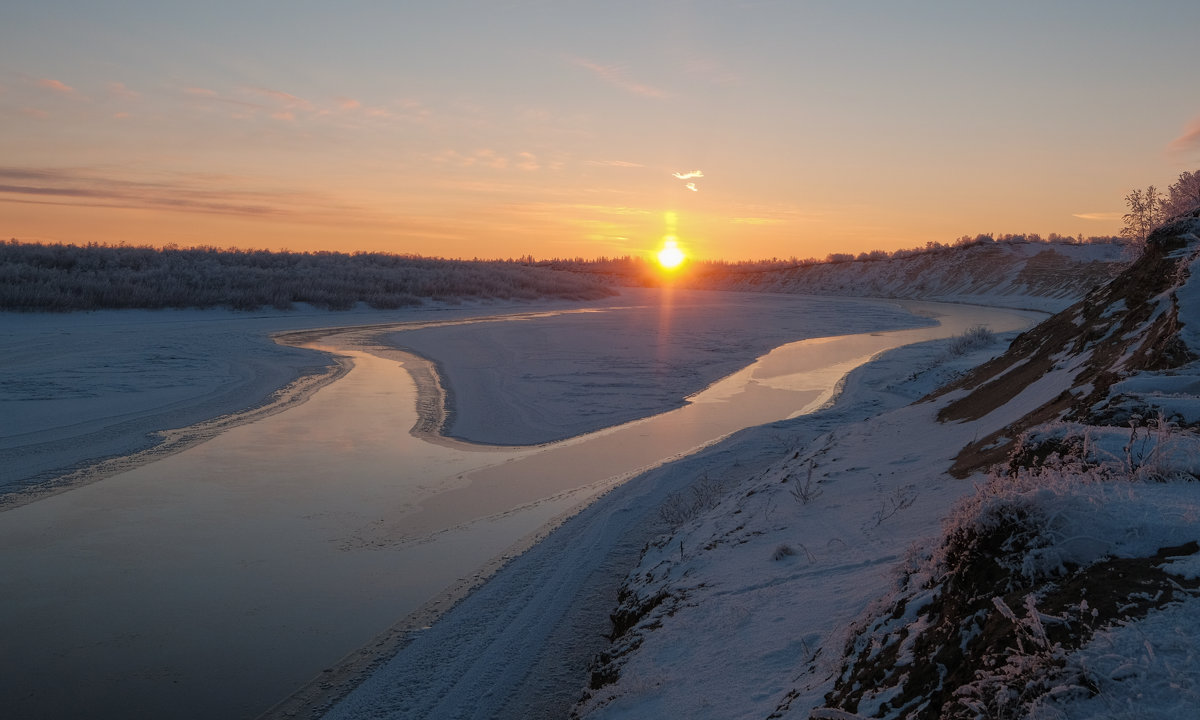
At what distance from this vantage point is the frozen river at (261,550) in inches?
184

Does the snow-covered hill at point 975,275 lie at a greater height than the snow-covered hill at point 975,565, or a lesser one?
greater

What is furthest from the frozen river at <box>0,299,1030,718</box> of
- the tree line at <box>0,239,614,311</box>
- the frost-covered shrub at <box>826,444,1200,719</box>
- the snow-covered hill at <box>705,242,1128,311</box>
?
the snow-covered hill at <box>705,242,1128,311</box>

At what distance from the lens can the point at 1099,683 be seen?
72.4 inches

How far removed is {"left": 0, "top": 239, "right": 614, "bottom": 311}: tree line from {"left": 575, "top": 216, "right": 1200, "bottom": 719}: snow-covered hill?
25478 millimetres

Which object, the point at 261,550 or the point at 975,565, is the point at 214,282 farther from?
the point at 975,565

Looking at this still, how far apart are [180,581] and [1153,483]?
6.17 metres

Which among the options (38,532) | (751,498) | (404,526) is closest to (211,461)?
(38,532)

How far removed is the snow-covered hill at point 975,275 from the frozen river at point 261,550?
103 ft

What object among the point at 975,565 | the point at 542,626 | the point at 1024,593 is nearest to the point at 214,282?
the point at 542,626

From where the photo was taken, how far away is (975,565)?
106 inches

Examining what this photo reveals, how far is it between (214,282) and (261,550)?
1170 inches

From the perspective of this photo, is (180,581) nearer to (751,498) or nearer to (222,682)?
(222,682)

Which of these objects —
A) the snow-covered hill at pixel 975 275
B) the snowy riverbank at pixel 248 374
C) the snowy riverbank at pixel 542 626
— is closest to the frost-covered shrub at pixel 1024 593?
the snowy riverbank at pixel 542 626

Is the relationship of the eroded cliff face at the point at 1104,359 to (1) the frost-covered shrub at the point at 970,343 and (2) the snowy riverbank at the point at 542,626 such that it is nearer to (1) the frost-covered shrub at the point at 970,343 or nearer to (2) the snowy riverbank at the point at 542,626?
(2) the snowy riverbank at the point at 542,626
